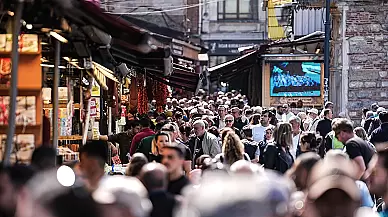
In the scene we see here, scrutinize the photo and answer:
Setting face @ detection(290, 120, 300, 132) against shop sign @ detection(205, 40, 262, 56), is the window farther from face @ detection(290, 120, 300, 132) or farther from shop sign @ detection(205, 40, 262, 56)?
face @ detection(290, 120, 300, 132)

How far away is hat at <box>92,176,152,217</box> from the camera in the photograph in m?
5.80

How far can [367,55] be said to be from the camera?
93.5 feet

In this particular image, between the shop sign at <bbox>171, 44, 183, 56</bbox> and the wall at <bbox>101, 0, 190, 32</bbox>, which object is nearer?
the shop sign at <bbox>171, 44, 183, 56</bbox>

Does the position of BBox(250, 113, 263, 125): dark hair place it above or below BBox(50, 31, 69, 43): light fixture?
below

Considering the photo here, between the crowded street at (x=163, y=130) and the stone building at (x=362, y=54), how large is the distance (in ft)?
0.09

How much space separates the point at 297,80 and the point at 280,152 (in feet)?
66.5

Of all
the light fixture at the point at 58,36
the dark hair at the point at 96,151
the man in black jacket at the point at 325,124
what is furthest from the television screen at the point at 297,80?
the dark hair at the point at 96,151

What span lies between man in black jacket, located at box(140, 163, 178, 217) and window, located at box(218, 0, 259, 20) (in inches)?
2375

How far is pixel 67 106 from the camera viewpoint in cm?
1494

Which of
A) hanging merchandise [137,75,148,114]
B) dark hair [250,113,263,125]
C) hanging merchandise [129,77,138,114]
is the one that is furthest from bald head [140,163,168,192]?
dark hair [250,113,263,125]

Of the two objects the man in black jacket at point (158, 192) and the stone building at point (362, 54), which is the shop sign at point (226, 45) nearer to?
the stone building at point (362, 54)

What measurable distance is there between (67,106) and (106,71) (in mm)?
2047

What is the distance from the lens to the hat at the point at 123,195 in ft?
19.0

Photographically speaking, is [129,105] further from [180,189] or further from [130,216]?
[130,216]
